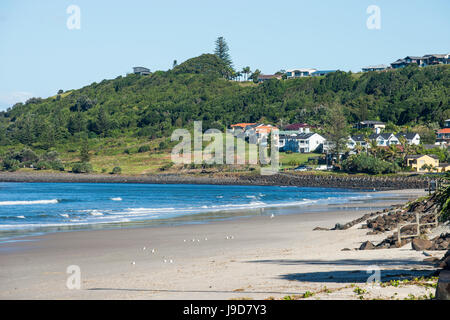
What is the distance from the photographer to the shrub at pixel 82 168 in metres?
123

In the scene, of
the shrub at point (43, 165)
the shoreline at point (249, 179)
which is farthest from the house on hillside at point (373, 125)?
the shrub at point (43, 165)

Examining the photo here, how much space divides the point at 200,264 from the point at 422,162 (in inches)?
3417

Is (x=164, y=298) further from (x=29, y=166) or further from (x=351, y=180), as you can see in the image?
(x=29, y=166)

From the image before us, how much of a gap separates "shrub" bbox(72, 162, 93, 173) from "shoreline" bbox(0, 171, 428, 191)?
6.94ft

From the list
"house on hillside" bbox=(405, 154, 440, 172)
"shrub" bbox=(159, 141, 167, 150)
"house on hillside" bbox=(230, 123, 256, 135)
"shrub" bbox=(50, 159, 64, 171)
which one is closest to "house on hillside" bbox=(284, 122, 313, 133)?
"house on hillside" bbox=(230, 123, 256, 135)

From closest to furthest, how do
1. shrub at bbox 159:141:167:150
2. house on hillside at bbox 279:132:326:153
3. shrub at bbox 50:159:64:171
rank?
shrub at bbox 50:159:64:171 < house on hillside at bbox 279:132:326:153 < shrub at bbox 159:141:167:150

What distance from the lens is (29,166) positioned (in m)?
132

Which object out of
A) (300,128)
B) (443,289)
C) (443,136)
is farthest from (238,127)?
(443,289)

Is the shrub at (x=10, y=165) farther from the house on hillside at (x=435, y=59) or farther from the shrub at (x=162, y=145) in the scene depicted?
the house on hillside at (x=435, y=59)

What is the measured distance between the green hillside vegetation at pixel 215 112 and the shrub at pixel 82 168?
8.50 ft

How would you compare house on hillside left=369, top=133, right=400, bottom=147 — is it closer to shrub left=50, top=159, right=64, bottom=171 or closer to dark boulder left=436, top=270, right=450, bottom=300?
shrub left=50, top=159, right=64, bottom=171

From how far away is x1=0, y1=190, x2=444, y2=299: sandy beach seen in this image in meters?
14.0

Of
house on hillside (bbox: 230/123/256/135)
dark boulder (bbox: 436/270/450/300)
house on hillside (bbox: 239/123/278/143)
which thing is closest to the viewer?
dark boulder (bbox: 436/270/450/300)

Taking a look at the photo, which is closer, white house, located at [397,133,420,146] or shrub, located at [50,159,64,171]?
white house, located at [397,133,420,146]
